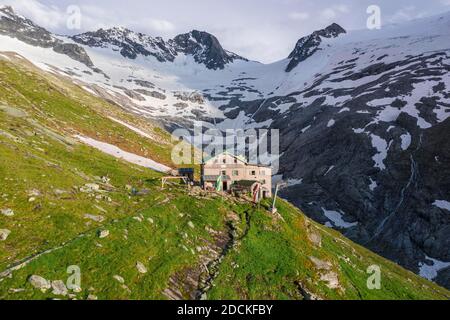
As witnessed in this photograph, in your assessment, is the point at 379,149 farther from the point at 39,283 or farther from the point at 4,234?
the point at 39,283

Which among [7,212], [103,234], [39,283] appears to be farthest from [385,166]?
[39,283]

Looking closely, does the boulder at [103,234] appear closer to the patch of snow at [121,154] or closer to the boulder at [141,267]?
the boulder at [141,267]

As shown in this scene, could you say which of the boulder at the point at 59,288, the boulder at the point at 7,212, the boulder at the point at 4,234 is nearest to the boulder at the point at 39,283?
the boulder at the point at 59,288

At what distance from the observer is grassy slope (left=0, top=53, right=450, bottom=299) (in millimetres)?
28531

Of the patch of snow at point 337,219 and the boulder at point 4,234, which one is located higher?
the boulder at point 4,234

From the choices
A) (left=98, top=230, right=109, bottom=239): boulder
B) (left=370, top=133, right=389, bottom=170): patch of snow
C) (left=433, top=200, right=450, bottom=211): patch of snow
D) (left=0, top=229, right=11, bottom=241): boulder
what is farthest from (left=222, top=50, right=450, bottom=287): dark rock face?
(left=0, top=229, right=11, bottom=241): boulder

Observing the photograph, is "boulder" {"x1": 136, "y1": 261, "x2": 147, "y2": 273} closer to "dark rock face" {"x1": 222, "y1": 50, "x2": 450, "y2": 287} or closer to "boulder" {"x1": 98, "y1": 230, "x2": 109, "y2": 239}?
"boulder" {"x1": 98, "y1": 230, "x2": 109, "y2": 239}

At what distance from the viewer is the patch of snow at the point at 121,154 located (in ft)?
260

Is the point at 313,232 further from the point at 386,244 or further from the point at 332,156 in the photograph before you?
the point at 332,156

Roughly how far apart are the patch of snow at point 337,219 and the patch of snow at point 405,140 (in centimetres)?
3139

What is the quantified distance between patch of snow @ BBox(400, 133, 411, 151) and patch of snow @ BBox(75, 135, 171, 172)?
7972cm
